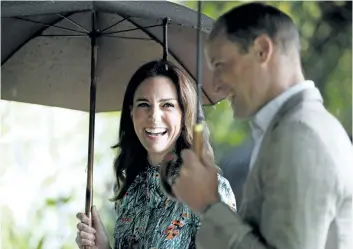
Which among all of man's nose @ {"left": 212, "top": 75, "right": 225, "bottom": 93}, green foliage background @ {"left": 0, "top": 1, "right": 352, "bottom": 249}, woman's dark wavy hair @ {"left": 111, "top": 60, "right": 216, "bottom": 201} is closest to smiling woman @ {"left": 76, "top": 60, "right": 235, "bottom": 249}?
woman's dark wavy hair @ {"left": 111, "top": 60, "right": 216, "bottom": 201}

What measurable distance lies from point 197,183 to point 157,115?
2.74ft

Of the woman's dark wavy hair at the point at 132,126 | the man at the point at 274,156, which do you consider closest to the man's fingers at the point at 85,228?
the woman's dark wavy hair at the point at 132,126

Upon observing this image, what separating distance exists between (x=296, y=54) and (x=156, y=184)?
960mm

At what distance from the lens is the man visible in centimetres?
123

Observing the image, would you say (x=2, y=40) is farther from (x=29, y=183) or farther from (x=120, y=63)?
(x=29, y=183)

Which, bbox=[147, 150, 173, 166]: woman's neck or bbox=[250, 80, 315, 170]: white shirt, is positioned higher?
bbox=[250, 80, 315, 170]: white shirt

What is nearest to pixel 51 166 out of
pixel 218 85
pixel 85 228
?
pixel 85 228

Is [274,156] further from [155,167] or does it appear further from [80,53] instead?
[80,53]

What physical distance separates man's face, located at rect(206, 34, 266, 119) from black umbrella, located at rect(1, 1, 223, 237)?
0.91 metres

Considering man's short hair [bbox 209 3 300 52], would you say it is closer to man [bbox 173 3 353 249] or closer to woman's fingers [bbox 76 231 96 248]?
man [bbox 173 3 353 249]

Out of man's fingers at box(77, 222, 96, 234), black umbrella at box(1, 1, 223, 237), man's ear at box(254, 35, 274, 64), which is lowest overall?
man's fingers at box(77, 222, 96, 234)

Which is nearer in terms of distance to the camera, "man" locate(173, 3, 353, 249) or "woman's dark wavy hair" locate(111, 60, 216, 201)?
"man" locate(173, 3, 353, 249)

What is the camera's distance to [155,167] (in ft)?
7.34

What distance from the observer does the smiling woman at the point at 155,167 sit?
2076mm
